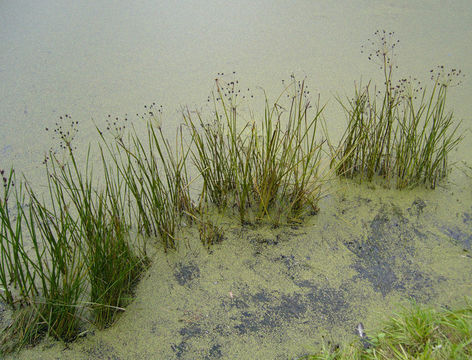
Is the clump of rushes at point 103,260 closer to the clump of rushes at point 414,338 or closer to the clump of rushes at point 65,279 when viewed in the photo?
the clump of rushes at point 65,279

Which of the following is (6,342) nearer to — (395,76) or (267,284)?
(267,284)

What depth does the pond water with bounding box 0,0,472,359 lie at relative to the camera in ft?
4.95

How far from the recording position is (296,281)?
165 cm

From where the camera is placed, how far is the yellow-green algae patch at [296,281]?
145 cm

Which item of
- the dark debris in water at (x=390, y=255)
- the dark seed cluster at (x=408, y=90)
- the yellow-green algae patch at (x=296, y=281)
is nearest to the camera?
the yellow-green algae patch at (x=296, y=281)

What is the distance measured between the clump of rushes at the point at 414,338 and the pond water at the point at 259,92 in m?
0.07

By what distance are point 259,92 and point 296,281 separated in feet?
4.71

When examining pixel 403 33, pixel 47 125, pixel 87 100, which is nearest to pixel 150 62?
pixel 87 100

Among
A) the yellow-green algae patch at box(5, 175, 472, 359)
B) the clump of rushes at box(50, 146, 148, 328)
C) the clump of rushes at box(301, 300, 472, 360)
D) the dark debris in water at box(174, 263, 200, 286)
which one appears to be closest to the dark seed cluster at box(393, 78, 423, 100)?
the yellow-green algae patch at box(5, 175, 472, 359)

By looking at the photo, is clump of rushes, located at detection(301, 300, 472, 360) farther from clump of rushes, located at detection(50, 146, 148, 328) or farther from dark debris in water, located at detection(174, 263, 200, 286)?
clump of rushes, located at detection(50, 146, 148, 328)

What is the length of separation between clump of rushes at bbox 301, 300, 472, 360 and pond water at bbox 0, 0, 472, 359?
70mm

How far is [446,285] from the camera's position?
5.28ft

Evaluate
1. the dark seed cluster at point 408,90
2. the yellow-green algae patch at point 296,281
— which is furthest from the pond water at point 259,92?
the dark seed cluster at point 408,90

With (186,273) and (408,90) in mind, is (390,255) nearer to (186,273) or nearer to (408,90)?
(186,273)
